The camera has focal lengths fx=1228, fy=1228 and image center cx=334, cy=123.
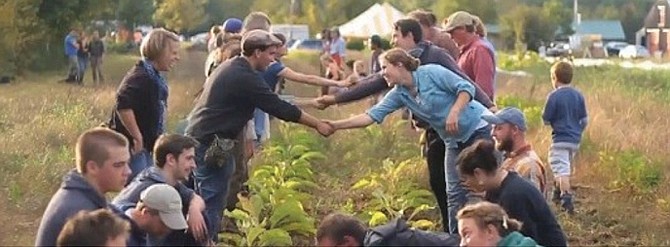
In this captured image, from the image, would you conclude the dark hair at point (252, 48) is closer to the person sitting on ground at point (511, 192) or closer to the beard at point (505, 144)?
the beard at point (505, 144)

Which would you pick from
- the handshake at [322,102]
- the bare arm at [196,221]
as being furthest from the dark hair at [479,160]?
the handshake at [322,102]

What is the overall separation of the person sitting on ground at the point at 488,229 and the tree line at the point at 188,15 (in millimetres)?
19888

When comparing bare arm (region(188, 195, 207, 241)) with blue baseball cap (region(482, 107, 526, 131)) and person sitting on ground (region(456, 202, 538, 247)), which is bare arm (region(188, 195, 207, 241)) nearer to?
person sitting on ground (region(456, 202, 538, 247))

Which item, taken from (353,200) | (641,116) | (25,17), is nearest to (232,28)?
(353,200)

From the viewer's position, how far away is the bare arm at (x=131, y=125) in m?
7.86

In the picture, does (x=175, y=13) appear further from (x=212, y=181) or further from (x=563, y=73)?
(x=212, y=181)

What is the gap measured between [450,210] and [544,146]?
604 centimetres

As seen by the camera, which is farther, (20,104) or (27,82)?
(27,82)

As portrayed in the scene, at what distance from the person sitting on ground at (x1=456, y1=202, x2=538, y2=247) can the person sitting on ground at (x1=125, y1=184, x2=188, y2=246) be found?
139 centimetres

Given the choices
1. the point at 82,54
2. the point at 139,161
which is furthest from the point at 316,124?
the point at 82,54

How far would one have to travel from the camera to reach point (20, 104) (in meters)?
18.9

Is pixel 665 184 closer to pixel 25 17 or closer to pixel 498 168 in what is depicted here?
pixel 498 168

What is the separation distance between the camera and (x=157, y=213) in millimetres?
5914

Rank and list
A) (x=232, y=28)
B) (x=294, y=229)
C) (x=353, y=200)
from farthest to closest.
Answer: (x=353, y=200), (x=232, y=28), (x=294, y=229)
